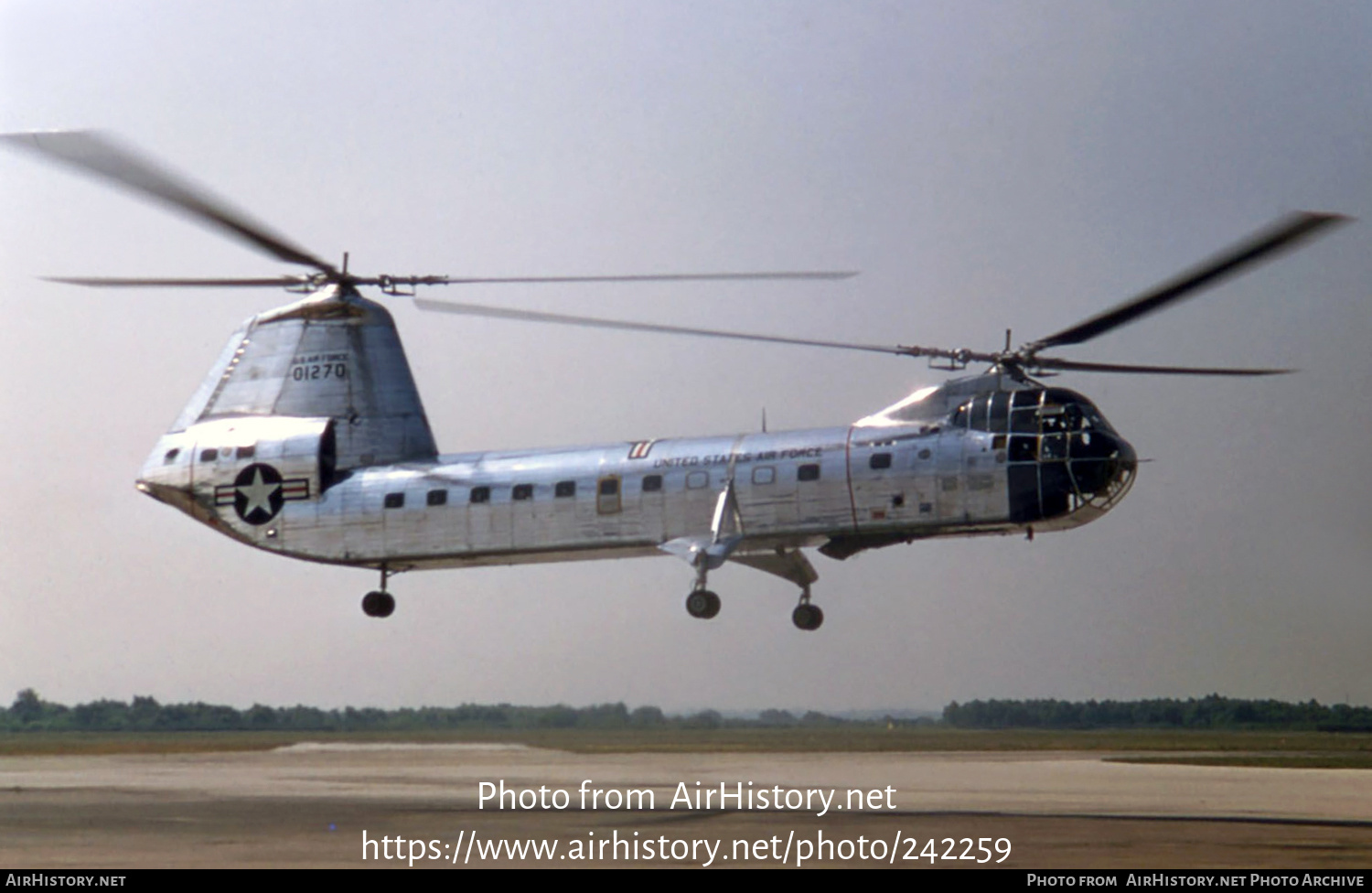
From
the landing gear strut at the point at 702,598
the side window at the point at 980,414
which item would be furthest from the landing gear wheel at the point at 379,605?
the side window at the point at 980,414

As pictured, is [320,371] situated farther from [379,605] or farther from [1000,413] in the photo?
[1000,413]

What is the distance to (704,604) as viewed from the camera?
104 feet

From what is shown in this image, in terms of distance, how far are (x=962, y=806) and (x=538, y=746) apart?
14912mm

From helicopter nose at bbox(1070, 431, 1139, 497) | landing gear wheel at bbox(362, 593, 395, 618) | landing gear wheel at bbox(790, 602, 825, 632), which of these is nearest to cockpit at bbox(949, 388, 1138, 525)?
helicopter nose at bbox(1070, 431, 1139, 497)

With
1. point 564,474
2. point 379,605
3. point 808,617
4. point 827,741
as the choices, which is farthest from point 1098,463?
point 379,605

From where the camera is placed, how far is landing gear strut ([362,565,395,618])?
36750 mm

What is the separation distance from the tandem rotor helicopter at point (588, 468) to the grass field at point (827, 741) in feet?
19.0

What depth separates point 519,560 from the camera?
33.9 meters

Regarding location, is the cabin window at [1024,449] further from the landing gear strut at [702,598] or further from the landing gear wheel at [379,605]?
the landing gear wheel at [379,605]

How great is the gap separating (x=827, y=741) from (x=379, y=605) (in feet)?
36.7

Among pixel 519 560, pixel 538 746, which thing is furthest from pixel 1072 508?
pixel 538 746

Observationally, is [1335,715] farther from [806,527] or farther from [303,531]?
[303,531]

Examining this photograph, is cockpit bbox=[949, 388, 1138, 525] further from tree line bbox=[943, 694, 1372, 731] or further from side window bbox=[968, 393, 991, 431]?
tree line bbox=[943, 694, 1372, 731]

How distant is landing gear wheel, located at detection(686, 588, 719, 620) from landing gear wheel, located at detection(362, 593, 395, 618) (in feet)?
27.4
